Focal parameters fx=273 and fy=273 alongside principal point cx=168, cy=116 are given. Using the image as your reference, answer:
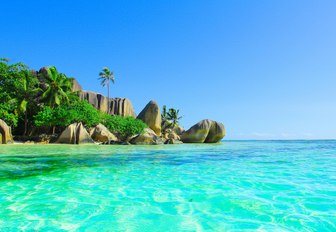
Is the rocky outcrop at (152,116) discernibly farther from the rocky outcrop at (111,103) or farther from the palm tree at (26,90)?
the palm tree at (26,90)

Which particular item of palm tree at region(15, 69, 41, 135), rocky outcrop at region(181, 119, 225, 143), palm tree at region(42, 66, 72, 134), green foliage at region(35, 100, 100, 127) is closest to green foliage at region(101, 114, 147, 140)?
green foliage at region(35, 100, 100, 127)

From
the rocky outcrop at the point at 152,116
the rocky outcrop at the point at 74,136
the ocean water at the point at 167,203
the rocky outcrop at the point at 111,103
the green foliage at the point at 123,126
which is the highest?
the rocky outcrop at the point at 111,103

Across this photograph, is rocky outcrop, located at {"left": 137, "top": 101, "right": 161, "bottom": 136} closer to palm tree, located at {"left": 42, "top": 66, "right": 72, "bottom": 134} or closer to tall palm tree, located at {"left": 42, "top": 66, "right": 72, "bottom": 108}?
palm tree, located at {"left": 42, "top": 66, "right": 72, "bottom": 134}

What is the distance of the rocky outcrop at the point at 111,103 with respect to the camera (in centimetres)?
3581

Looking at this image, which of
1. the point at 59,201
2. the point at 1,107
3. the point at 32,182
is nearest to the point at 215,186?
the point at 59,201

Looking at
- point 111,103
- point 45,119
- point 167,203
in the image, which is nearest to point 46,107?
point 45,119

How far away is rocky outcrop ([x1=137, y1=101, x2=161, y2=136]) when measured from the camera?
35312mm

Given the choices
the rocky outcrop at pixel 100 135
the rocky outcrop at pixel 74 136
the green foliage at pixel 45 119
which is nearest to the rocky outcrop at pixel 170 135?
the rocky outcrop at pixel 100 135

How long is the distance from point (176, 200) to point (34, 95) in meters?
31.6

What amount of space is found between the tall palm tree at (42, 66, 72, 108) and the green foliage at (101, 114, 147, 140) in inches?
195

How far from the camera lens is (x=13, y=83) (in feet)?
92.6

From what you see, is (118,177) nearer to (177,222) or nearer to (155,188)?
(155,188)

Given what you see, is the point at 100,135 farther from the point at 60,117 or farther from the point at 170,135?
the point at 170,135

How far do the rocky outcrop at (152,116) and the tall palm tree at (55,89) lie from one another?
32.8 feet
